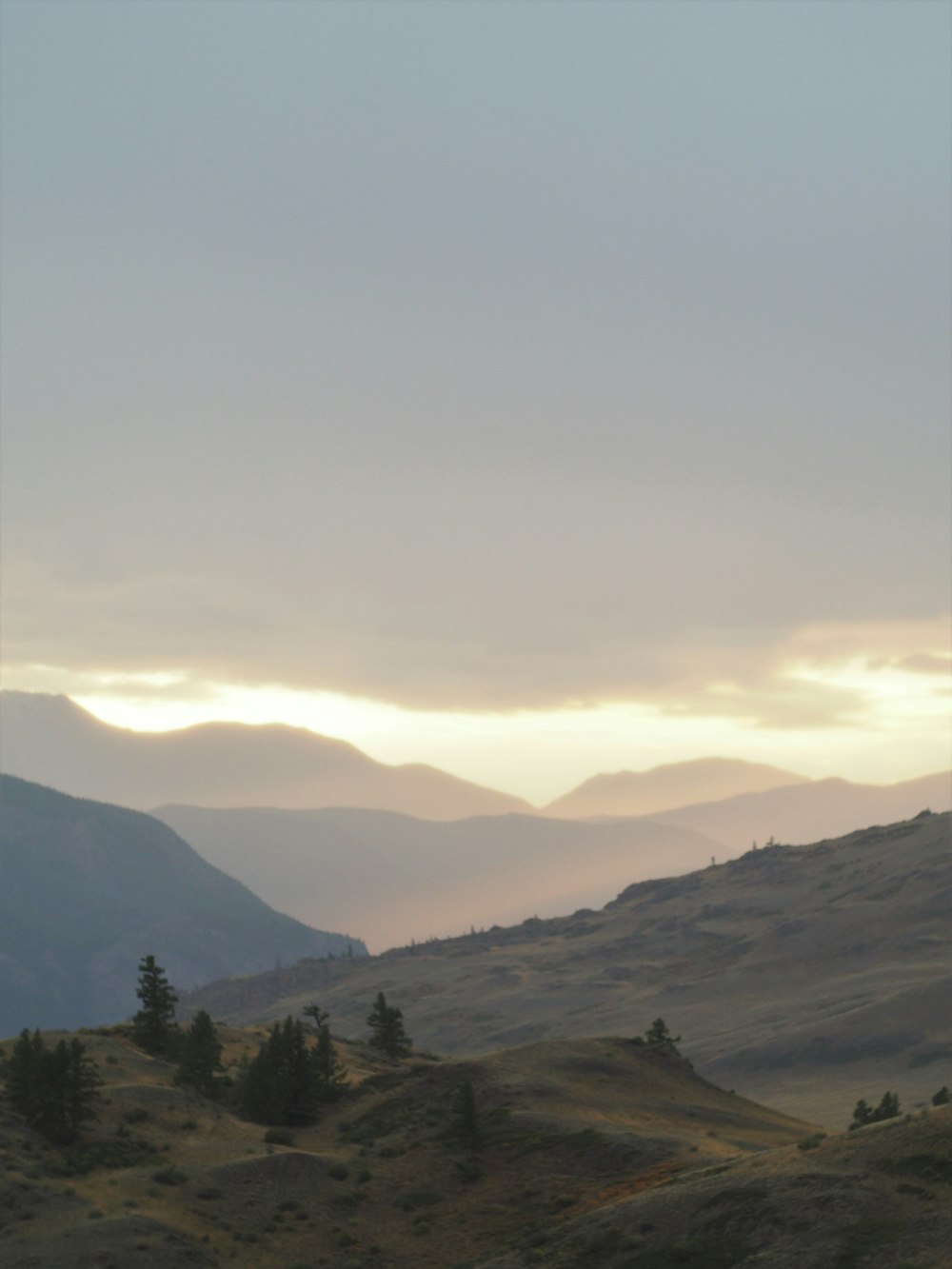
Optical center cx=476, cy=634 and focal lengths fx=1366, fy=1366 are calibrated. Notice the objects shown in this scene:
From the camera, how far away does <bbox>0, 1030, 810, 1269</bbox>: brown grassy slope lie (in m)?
49.5

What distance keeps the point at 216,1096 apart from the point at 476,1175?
690 inches

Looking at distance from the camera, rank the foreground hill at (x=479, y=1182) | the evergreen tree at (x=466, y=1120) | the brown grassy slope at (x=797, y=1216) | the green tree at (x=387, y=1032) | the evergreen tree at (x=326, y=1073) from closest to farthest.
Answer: the brown grassy slope at (x=797, y=1216) < the foreground hill at (x=479, y=1182) < the evergreen tree at (x=466, y=1120) < the evergreen tree at (x=326, y=1073) < the green tree at (x=387, y=1032)

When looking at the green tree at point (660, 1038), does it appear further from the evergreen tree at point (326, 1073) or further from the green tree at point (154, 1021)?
the green tree at point (154, 1021)

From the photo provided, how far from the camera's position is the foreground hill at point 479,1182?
1630 inches

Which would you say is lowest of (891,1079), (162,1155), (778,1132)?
(891,1079)

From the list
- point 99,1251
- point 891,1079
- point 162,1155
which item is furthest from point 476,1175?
point 891,1079

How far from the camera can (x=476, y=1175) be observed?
2261 inches

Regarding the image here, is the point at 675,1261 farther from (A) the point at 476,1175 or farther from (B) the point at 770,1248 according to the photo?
(A) the point at 476,1175

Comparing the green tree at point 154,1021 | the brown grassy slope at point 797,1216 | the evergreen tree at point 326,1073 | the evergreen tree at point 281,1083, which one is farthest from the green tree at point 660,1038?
the brown grassy slope at point 797,1216

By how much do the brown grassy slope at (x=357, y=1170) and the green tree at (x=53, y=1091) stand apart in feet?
3.42

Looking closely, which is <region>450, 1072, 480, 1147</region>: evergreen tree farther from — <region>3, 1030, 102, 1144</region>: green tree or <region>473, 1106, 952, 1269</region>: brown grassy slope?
<region>3, 1030, 102, 1144</region>: green tree

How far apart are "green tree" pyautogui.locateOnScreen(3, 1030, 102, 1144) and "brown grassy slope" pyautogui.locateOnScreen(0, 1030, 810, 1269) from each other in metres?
1.04

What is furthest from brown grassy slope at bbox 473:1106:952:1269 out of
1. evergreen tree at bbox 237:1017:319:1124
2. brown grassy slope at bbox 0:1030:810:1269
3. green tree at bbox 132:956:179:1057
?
green tree at bbox 132:956:179:1057

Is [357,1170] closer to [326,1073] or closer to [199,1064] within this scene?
[199,1064]
